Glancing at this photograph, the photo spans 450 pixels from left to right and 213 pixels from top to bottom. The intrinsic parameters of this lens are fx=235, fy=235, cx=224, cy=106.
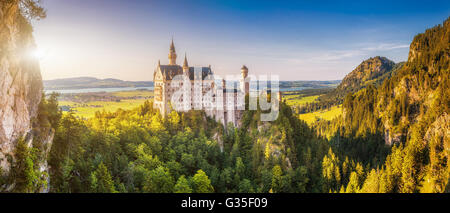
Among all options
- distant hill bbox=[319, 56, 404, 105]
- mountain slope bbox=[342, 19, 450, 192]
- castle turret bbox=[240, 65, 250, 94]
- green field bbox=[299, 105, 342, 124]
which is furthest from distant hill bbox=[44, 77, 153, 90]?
distant hill bbox=[319, 56, 404, 105]

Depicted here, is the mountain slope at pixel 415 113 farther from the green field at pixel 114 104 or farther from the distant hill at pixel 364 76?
the green field at pixel 114 104

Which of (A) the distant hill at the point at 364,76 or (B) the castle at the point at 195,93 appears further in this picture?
(A) the distant hill at the point at 364,76

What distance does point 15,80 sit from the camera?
1612cm

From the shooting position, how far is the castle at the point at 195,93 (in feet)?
178

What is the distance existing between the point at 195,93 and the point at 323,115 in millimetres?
105976

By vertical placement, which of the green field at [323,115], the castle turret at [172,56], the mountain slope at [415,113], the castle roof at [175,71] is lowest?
the green field at [323,115]

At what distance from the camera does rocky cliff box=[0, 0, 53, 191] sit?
14.6 m

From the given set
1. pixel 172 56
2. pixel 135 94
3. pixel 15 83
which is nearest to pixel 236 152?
pixel 172 56

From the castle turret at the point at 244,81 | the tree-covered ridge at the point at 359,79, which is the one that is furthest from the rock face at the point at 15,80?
the tree-covered ridge at the point at 359,79

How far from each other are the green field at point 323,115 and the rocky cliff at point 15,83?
126m

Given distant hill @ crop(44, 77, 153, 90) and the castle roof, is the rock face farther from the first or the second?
the castle roof

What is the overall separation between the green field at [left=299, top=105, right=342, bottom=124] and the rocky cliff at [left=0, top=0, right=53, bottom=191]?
12571 centimetres
